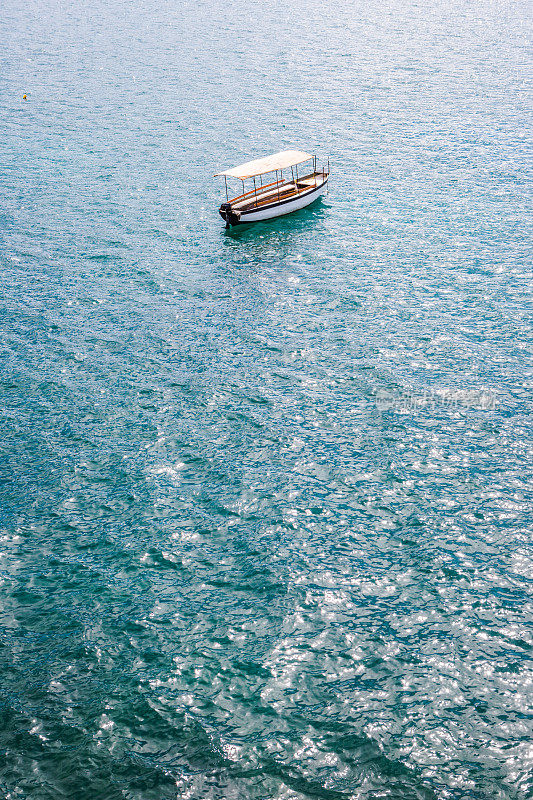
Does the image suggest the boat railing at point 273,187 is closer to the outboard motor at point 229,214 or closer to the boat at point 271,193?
the boat at point 271,193

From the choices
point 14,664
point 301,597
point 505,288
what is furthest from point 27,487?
point 505,288

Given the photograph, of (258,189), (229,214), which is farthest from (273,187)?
(229,214)

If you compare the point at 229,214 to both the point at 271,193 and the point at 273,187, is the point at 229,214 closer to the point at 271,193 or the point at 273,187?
the point at 271,193

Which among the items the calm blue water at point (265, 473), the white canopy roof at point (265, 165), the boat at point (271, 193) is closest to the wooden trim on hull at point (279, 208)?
the boat at point (271, 193)

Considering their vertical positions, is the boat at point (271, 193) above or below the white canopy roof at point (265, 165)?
below

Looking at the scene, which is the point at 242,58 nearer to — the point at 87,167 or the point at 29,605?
the point at 87,167

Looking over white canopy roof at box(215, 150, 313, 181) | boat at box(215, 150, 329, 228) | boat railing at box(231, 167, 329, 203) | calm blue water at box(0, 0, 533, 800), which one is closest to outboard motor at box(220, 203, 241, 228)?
boat at box(215, 150, 329, 228)
